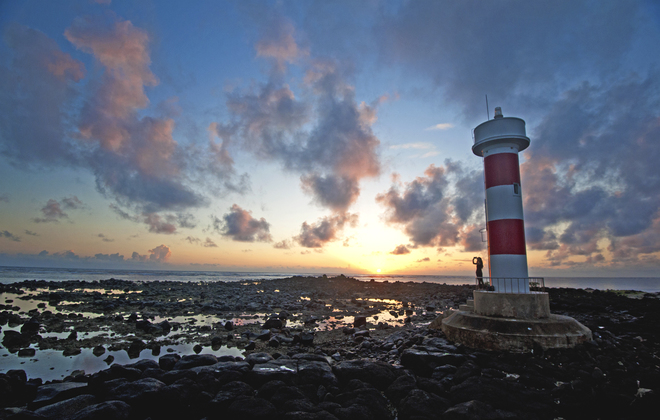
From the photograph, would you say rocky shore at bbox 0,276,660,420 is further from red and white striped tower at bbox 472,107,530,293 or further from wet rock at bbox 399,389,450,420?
red and white striped tower at bbox 472,107,530,293

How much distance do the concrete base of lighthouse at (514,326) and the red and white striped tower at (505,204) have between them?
36.1 inches

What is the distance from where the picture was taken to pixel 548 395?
518 cm

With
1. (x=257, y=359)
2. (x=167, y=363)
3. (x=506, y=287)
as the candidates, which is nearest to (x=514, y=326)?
(x=506, y=287)

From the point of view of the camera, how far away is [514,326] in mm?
7816

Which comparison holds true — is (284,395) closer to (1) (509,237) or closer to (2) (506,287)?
(2) (506,287)

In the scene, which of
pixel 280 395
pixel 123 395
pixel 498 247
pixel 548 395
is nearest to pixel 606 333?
pixel 498 247

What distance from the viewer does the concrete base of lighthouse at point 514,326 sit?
753cm

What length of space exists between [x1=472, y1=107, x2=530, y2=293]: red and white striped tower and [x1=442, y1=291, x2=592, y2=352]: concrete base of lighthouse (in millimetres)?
916

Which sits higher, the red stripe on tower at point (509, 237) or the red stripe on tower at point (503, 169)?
the red stripe on tower at point (503, 169)

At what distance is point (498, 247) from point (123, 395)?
9681mm

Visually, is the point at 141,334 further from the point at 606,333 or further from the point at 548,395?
the point at 606,333

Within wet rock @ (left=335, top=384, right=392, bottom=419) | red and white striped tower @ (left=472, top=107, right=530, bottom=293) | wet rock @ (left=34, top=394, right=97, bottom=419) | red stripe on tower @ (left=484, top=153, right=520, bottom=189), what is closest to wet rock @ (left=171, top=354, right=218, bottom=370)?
wet rock @ (left=34, top=394, right=97, bottom=419)

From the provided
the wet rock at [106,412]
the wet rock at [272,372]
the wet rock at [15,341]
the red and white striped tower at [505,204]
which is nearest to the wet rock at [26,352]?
the wet rock at [15,341]

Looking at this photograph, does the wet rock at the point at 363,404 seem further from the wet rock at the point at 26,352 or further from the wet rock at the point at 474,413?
the wet rock at the point at 26,352
